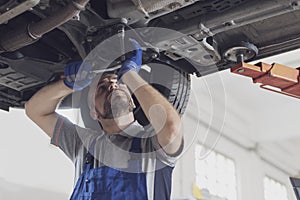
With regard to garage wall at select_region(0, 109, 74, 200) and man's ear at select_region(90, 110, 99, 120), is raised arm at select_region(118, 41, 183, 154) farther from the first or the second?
garage wall at select_region(0, 109, 74, 200)

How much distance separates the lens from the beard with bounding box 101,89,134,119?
1.37m

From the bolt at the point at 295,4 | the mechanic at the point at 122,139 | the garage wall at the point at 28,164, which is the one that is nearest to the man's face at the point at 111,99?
the mechanic at the point at 122,139

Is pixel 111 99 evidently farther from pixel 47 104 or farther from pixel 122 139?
pixel 47 104

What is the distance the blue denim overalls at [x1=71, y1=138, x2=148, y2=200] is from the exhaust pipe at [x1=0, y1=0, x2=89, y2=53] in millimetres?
423

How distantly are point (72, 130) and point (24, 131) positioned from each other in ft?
2.61


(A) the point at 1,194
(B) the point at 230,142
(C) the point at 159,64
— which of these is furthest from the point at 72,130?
(B) the point at 230,142

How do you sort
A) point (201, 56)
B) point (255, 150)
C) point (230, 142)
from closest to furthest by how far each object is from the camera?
point (201, 56), point (230, 142), point (255, 150)

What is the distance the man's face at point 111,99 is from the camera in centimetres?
137

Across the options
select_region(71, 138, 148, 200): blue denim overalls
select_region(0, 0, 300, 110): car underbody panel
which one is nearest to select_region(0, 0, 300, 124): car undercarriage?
select_region(0, 0, 300, 110): car underbody panel

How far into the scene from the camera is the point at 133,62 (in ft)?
4.21

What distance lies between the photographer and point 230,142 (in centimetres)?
482

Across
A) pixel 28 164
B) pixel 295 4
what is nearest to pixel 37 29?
pixel 295 4

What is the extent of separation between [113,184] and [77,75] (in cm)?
34

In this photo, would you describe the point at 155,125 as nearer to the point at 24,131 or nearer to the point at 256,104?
the point at 24,131
